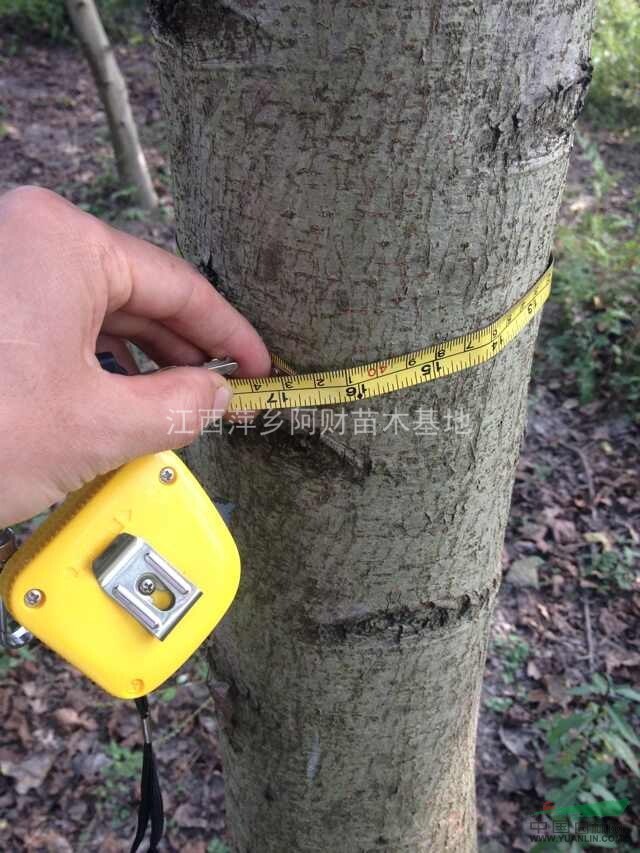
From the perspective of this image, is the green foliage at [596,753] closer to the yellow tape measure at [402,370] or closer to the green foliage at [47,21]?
the yellow tape measure at [402,370]

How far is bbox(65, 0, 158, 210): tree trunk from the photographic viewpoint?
481 cm

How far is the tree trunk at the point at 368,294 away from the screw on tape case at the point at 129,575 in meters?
0.08

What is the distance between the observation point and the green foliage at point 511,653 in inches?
103

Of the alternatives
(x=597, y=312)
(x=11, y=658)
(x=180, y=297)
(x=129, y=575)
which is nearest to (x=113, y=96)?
(x=597, y=312)

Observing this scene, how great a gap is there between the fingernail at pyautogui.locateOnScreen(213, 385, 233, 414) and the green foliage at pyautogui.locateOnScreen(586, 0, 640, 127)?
21.0 ft

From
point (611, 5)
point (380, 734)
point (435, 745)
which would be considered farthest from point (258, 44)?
point (611, 5)

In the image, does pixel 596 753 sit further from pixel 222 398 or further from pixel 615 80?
pixel 615 80

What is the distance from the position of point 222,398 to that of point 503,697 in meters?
2.06

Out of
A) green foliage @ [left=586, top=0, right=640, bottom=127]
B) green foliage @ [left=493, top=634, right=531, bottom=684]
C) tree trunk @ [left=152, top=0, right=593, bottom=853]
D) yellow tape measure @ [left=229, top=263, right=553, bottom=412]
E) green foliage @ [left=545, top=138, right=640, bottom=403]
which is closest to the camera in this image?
tree trunk @ [left=152, top=0, right=593, bottom=853]

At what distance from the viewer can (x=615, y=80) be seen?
6.29 m

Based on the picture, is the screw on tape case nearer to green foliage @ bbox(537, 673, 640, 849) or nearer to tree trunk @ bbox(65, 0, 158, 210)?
green foliage @ bbox(537, 673, 640, 849)

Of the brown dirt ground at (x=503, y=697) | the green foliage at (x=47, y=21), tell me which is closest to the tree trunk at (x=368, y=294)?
the brown dirt ground at (x=503, y=697)

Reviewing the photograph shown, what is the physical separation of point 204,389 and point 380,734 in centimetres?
67

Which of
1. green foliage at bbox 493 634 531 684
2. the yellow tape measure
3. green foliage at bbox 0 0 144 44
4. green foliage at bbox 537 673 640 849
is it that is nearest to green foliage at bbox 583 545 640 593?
green foliage at bbox 493 634 531 684
